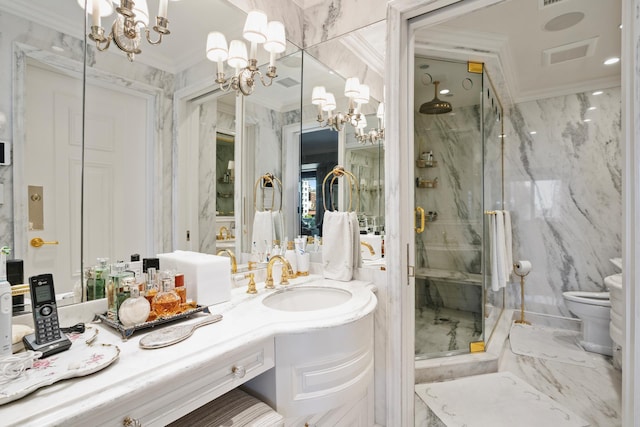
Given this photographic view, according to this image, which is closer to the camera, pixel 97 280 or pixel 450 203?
pixel 97 280

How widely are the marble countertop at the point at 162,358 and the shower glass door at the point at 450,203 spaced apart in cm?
167

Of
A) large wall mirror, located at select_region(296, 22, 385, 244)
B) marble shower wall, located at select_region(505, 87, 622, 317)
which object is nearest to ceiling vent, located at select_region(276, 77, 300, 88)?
large wall mirror, located at select_region(296, 22, 385, 244)

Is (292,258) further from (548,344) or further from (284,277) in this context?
(548,344)

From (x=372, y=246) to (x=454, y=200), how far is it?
149 cm

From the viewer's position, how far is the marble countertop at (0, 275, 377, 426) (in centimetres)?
63

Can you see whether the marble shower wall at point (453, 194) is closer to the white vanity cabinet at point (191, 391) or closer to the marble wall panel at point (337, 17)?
the marble wall panel at point (337, 17)

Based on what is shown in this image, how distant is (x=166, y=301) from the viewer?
1090mm

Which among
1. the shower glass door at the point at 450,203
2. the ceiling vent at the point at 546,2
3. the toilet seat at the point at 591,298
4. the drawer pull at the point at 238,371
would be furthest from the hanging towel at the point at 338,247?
the toilet seat at the point at 591,298

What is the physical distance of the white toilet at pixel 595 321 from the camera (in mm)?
2553

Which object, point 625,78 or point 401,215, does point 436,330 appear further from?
point 625,78

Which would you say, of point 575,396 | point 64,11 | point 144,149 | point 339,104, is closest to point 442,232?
point 575,396

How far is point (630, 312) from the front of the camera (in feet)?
3.60

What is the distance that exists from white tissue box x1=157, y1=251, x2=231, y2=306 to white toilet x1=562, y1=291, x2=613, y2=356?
2940mm

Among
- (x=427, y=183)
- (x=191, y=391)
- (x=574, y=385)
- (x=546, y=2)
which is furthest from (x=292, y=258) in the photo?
(x=546, y=2)
